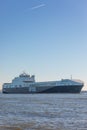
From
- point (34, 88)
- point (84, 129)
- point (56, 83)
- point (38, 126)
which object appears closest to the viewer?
point (84, 129)

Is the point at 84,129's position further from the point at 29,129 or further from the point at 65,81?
the point at 65,81

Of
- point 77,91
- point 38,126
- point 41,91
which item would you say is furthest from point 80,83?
point 38,126

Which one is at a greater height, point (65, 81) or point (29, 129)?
point (65, 81)

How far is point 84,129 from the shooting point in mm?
32406

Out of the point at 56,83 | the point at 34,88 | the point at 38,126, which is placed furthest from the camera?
the point at 34,88

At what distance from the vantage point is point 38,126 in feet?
115

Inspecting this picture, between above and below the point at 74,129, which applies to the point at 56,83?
above

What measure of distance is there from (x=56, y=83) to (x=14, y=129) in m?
154

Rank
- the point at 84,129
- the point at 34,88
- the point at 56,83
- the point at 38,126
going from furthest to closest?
1. the point at 34,88
2. the point at 56,83
3. the point at 38,126
4. the point at 84,129

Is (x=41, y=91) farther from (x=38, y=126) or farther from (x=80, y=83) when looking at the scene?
(x=38, y=126)

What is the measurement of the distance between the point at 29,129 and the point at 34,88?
16705 cm

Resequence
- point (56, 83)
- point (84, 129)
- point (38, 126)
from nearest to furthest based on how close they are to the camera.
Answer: point (84, 129) < point (38, 126) < point (56, 83)

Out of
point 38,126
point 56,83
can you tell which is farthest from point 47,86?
point 38,126

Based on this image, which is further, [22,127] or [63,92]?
[63,92]
